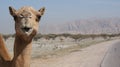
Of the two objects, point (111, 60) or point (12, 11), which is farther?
point (111, 60)

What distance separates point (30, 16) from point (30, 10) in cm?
21

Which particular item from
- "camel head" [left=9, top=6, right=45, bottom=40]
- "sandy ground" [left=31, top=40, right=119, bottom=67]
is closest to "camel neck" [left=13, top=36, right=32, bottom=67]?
"camel head" [left=9, top=6, right=45, bottom=40]

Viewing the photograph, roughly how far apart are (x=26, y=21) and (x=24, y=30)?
19 centimetres

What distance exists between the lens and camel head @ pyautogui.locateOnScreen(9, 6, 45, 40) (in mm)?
6491

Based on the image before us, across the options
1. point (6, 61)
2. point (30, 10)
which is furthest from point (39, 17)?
point (6, 61)

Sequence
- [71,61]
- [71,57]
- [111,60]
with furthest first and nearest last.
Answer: [71,57]
[71,61]
[111,60]

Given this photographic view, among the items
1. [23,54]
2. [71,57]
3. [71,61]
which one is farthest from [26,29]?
[71,57]

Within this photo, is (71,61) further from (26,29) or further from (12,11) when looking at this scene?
(26,29)

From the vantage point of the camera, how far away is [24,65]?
6898 mm

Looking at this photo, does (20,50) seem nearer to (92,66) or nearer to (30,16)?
(30,16)

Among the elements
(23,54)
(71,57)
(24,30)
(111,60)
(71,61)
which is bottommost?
(71,57)

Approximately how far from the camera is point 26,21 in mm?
6562

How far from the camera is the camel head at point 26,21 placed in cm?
649

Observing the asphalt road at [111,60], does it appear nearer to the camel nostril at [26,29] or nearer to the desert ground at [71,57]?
the desert ground at [71,57]
